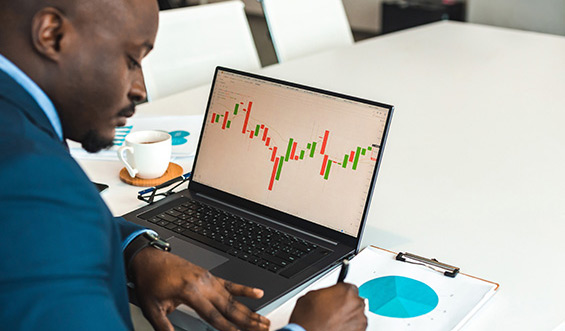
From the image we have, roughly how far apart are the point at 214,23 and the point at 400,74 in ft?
2.30

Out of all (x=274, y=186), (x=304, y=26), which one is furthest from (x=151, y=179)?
→ (x=304, y=26)

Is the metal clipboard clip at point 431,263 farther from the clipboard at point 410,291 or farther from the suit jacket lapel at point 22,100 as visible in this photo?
the suit jacket lapel at point 22,100

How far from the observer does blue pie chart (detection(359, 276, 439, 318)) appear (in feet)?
3.14

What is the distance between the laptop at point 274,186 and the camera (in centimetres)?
107

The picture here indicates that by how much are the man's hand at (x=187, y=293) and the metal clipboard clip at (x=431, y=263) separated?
292 millimetres

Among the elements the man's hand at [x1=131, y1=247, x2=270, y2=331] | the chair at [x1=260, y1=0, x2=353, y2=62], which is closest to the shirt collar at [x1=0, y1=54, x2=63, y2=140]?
the man's hand at [x1=131, y1=247, x2=270, y2=331]

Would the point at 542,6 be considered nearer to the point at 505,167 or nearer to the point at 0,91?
the point at 505,167

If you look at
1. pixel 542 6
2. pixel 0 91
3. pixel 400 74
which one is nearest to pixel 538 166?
pixel 400 74

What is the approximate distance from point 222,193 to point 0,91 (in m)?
0.60

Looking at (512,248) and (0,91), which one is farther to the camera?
(512,248)

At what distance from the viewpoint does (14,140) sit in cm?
65

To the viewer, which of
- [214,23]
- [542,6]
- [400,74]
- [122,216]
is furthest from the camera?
[542,6]

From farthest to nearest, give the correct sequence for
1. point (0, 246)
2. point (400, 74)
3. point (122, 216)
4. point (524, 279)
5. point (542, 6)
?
point (542, 6)
point (400, 74)
point (122, 216)
point (524, 279)
point (0, 246)

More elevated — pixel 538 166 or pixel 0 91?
pixel 0 91
